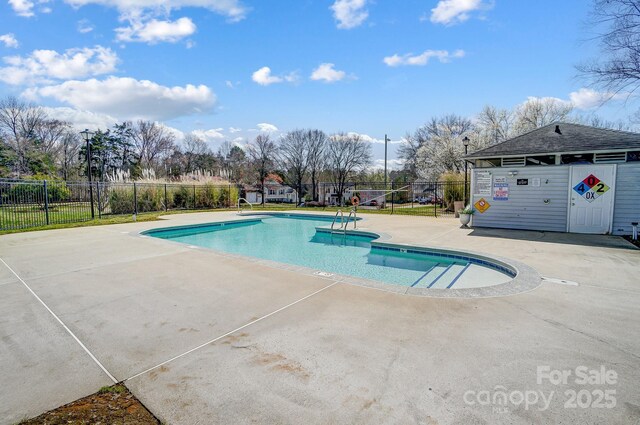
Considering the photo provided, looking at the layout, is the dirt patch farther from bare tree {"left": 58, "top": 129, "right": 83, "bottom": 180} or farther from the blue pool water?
bare tree {"left": 58, "top": 129, "right": 83, "bottom": 180}

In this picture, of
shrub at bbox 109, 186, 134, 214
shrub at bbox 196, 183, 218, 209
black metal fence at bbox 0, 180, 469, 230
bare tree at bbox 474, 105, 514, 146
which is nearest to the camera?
black metal fence at bbox 0, 180, 469, 230

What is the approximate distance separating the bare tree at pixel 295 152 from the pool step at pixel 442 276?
2426 cm

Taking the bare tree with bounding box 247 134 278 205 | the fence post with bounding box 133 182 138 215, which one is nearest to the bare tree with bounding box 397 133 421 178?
the bare tree with bounding box 247 134 278 205

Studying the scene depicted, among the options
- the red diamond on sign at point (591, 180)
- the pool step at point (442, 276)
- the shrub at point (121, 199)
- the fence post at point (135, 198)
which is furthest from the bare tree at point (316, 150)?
the pool step at point (442, 276)

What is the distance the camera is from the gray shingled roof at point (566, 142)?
7.65 m

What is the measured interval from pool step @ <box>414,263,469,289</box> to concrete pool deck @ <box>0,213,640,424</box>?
123cm

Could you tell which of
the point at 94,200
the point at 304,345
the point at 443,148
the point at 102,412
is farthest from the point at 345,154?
the point at 102,412

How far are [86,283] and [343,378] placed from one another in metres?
3.99

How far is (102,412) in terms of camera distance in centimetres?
173

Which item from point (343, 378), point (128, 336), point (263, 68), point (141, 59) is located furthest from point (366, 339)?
point (263, 68)

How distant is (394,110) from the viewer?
1430cm

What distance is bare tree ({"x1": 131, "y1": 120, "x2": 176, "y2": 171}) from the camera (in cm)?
3231

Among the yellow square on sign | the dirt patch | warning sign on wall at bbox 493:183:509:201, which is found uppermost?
warning sign on wall at bbox 493:183:509:201

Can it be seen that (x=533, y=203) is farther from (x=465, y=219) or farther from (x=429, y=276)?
(x=429, y=276)
